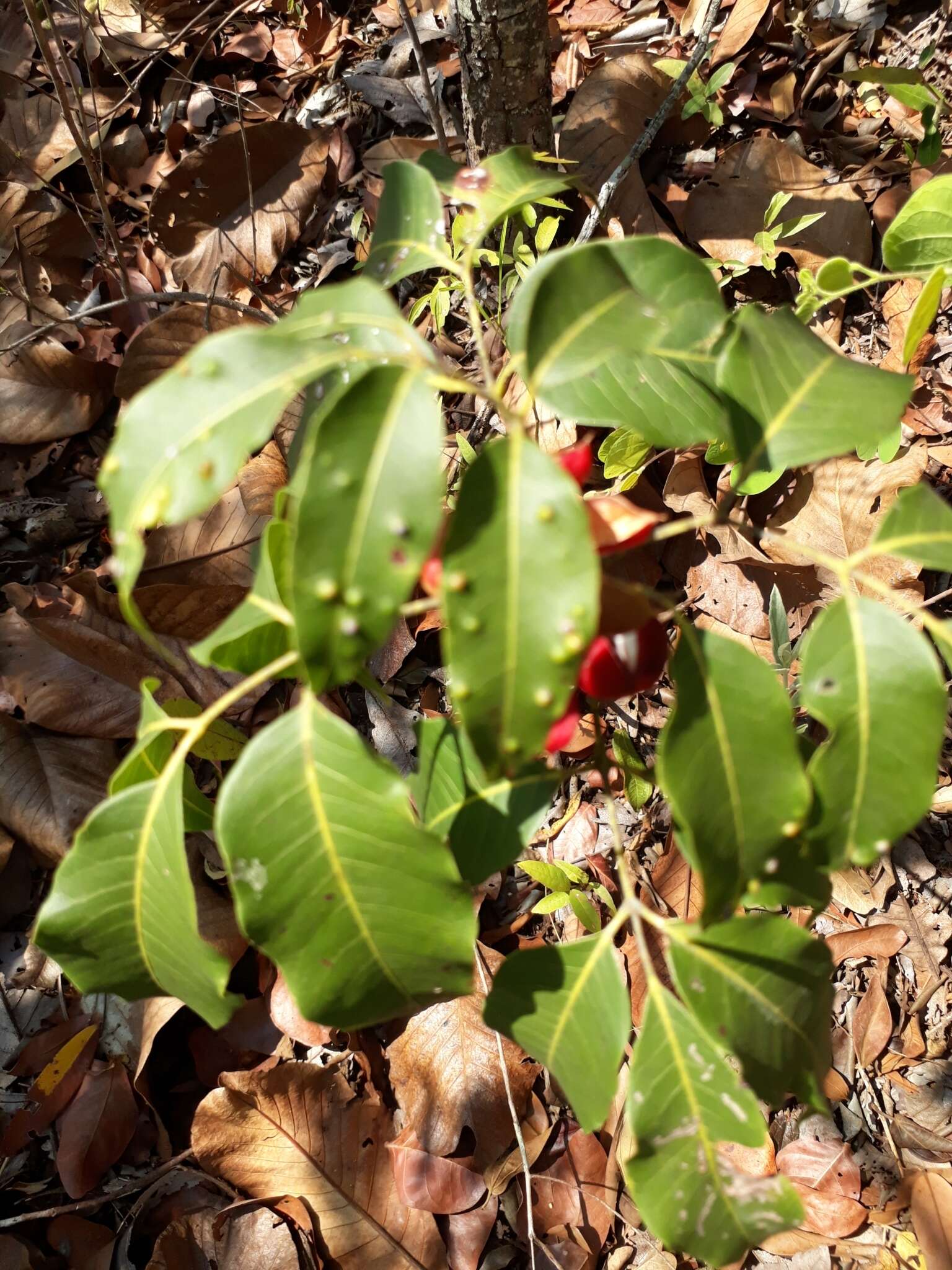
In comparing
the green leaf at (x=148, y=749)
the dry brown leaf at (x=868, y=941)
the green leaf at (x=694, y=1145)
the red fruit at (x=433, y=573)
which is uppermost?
the red fruit at (x=433, y=573)

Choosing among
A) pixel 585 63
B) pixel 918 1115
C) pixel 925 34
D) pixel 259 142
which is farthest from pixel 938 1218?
pixel 259 142

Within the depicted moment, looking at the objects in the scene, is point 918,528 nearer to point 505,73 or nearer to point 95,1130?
point 505,73

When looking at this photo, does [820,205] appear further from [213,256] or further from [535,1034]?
[535,1034]

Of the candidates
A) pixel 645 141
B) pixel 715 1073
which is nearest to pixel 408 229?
pixel 715 1073

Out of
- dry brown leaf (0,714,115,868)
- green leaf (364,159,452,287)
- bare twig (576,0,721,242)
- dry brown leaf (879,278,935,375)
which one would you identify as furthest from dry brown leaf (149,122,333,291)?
green leaf (364,159,452,287)

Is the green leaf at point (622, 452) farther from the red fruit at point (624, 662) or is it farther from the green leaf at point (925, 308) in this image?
the red fruit at point (624, 662)

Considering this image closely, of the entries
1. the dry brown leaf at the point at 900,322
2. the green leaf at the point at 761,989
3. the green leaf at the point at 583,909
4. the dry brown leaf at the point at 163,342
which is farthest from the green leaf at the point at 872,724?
the dry brown leaf at the point at 163,342

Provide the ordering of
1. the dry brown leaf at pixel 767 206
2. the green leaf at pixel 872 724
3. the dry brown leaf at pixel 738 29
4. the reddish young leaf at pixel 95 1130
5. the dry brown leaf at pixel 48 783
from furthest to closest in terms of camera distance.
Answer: the dry brown leaf at pixel 738 29
the dry brown leaf at pixel 767 206
the dry brown leaf at pixel 48 783
the reddish young leaf at pixel 95 1130
the green leaf at pixel 872 724
